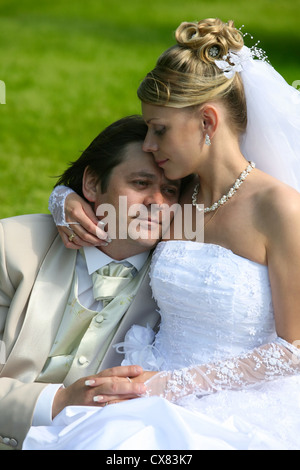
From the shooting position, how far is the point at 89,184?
4109 mm

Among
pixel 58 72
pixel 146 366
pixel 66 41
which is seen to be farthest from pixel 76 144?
pixel 146 366

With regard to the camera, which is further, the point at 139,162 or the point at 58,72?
the point at 58,72

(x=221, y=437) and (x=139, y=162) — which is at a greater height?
(x=139, y=162)

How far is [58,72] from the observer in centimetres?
1571

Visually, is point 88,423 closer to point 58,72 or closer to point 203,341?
point 203,341

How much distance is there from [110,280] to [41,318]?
44cm

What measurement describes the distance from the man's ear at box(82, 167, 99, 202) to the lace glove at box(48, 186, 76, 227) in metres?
0.08

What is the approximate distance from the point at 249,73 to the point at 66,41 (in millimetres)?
15844

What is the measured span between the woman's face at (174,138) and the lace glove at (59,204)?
623 millimetres

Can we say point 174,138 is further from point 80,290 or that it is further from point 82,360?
point 82,360

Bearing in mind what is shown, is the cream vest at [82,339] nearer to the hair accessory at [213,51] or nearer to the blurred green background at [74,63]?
the hair accessory at [213,51]

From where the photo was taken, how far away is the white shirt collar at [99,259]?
3926 millimetres

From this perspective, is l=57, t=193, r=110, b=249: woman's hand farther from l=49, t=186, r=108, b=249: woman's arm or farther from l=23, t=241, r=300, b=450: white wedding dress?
l=23, t=241, r=300, b=450: white wedding dress

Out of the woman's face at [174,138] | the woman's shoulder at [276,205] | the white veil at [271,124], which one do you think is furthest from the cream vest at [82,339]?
the white veil at [271,124]
